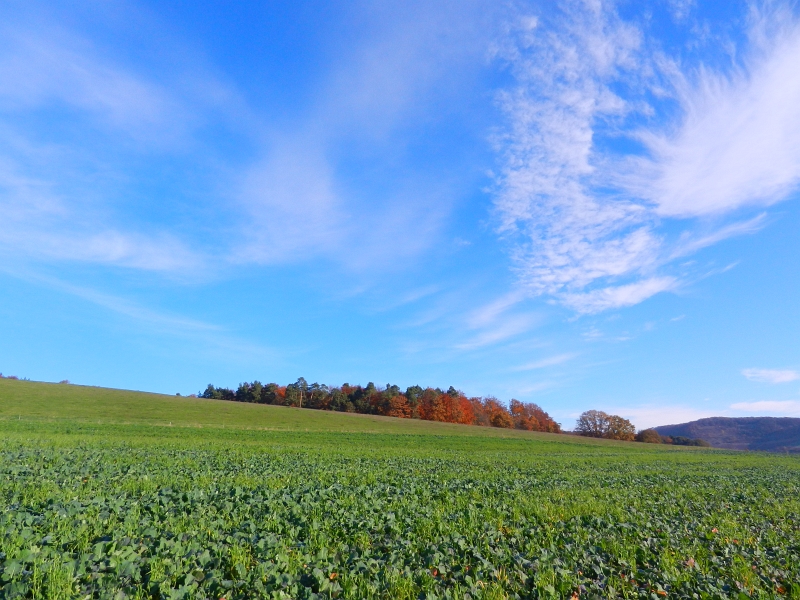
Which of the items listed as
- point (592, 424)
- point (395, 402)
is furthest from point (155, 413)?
point (592, 424)

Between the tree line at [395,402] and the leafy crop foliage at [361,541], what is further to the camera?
the tree line at [395,402]

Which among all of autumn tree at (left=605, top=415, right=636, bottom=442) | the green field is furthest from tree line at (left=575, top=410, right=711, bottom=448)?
the green field

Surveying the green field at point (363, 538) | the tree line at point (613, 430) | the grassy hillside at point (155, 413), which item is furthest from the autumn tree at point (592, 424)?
the green field at point (363, 538)

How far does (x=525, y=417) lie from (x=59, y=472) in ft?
477

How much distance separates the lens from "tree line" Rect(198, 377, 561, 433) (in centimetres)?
12694

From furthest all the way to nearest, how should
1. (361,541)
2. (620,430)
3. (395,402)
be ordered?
(620,430) → (395,402) → (361,541)

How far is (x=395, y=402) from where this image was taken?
12612cm

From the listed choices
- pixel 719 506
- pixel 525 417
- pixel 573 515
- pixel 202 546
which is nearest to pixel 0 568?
pixel 202 546

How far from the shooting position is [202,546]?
704cm

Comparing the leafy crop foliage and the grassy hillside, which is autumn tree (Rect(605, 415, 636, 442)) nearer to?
the grassy hillside

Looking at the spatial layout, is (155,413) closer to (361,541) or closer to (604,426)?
(361,541)

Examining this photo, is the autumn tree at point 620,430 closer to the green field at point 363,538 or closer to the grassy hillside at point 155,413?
the grassy hillside at point 155,413

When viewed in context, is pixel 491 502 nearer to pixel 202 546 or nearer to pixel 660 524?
pixel 660 524

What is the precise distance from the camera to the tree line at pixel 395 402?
12694cm
